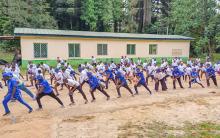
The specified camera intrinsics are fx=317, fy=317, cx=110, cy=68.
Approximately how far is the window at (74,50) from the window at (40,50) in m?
2.27

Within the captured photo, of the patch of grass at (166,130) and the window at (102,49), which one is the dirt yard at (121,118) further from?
the window at (102,49)

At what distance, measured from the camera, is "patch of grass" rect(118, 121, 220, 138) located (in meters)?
8.98

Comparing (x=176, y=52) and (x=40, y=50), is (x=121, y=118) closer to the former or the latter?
(x=40, y=50)

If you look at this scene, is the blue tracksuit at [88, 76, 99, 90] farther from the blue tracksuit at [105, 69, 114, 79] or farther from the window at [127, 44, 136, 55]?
the window at [127, 44, 136, 55]

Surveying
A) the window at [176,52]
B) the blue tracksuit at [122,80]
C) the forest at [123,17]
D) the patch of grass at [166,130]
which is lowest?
the patch of grass at [166,130]

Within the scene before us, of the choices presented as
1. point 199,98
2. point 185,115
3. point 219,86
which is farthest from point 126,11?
point 185,115

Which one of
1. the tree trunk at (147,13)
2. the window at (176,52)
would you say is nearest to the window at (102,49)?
the window at (176,52)

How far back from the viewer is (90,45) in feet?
91.9

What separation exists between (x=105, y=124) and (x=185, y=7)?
2953 centimetres

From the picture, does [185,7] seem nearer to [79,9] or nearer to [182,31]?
[182,31]

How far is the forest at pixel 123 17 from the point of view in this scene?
3388 cm

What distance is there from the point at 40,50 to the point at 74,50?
306cm

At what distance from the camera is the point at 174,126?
390 inches

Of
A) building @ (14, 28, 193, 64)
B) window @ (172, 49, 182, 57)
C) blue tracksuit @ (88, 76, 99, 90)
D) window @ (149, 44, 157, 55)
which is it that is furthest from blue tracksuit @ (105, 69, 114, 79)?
window @ (172, 49, 182, 57)
